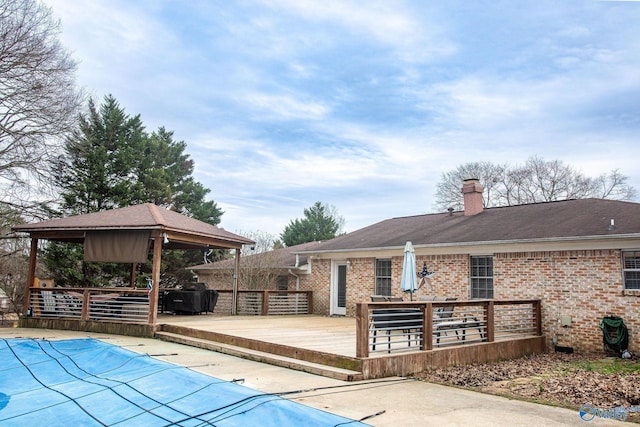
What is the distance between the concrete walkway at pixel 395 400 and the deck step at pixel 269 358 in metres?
0.14

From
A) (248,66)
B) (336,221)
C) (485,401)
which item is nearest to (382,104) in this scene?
(248,66)

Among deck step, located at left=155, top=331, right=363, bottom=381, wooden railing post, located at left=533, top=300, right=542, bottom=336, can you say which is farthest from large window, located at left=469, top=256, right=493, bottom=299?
deck step, located at left=155, top=331, right=363, bottom=381

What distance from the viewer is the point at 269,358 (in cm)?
783

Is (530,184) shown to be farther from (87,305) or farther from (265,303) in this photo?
(87,305)

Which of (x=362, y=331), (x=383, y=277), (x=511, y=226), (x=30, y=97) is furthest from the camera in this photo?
(x=30, y=97)

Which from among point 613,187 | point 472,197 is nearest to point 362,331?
point 472,197

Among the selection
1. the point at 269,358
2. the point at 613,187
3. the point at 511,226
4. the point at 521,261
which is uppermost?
the point at 613,187

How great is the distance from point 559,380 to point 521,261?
14.8ft

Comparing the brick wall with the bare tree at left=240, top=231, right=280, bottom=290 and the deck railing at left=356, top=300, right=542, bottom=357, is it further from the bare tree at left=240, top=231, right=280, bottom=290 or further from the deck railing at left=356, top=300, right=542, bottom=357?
the bare tree at left=240, top=231, right=280, bottom=290

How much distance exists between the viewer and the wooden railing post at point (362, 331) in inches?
271

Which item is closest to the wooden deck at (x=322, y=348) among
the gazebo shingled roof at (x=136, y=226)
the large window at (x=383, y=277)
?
the gazebo shingled roof at (x=136, y=226)

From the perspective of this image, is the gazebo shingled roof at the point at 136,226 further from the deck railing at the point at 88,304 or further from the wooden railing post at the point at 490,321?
the wooden railing post at the point at 490,321

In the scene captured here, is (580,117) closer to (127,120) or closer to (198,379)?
(198,379)

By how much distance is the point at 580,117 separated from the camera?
18.2 m
